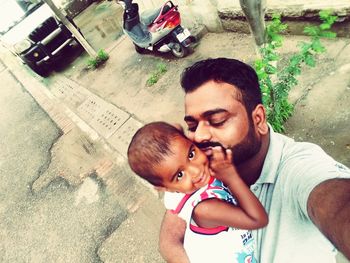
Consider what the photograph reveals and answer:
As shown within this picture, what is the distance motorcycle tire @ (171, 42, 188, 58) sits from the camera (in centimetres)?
598

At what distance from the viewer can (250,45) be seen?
17.2ft

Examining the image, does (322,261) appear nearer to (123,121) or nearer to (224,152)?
(224,152)

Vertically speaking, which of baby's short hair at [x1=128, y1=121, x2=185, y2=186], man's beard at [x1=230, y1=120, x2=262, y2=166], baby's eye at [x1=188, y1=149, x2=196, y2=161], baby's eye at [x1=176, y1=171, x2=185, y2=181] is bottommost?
man's beard at [x1=230, y1=120, x2=262, y2=166]

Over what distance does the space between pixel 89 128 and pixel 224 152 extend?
456 cm

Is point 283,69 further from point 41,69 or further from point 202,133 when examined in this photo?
point 41,69

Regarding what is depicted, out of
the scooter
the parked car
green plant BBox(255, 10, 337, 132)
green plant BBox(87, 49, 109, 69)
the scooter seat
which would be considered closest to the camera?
green plant BBox(255, 10, 337, 132)

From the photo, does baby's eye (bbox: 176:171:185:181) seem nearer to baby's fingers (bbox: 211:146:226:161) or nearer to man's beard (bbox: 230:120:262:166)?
baby's fingers (bbox: 211:146:226:161)

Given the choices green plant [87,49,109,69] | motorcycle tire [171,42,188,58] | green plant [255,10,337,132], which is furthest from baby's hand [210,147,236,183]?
green plant [87,49,109,69]

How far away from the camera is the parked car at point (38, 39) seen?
327 inches

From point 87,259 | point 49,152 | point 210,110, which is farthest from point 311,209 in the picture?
point 49,152

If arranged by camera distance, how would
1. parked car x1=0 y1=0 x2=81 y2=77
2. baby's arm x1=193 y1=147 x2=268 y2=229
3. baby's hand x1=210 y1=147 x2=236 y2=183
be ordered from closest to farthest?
baby's arm x1=193 y1=147 x2=268 y2=229 < baby's hand x1=210 y1=147 x2=236 y2=183 < parked car x1=0 y1=0 x2=81 y2=77

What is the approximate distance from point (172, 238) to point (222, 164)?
2.21 feet

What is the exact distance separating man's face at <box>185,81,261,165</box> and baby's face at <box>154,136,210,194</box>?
0.28 feet

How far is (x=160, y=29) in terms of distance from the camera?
6.14 meters
